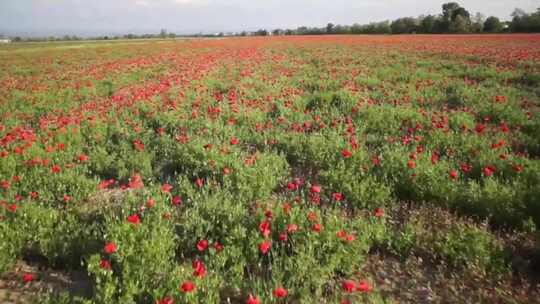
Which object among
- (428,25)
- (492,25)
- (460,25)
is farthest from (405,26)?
(492,25)

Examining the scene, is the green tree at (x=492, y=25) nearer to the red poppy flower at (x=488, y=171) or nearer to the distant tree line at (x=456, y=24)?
the distant tree line at (x=456, y=24)

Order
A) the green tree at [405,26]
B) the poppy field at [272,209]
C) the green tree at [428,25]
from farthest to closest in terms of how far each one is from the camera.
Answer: the green tree at [405,26]
the green tree at [428,25]
the poppy field at [272,209]

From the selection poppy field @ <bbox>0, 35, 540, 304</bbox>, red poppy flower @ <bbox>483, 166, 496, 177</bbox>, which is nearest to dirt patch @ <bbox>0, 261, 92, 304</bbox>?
poppy field @ <bbox>0, 35, 540, 304</bbox>

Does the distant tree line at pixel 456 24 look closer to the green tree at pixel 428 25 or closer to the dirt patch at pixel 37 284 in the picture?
the green tree at pixel 428 25

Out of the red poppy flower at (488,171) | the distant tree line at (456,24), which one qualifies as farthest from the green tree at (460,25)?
the red poppy flower at (488,171)

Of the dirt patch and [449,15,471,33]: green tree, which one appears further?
[449,15,471,33]: green tree

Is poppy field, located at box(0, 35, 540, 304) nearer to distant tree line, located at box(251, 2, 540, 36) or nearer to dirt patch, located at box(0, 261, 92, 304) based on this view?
dirt patch, located at box(0, 261, 92, 304)

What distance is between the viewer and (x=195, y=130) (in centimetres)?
670

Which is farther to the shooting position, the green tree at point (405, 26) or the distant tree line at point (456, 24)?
the green tree at point (405, 26)

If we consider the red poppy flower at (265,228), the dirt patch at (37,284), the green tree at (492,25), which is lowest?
the dirt patch at (37,284)

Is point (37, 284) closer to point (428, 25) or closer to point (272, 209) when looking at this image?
point (272, 209)

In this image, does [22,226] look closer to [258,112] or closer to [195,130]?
[195,130]

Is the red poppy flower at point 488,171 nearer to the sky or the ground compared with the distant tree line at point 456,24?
nearer to the ground

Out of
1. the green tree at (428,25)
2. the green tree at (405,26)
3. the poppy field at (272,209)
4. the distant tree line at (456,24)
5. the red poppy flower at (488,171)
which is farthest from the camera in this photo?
the green tree at (405,26)
